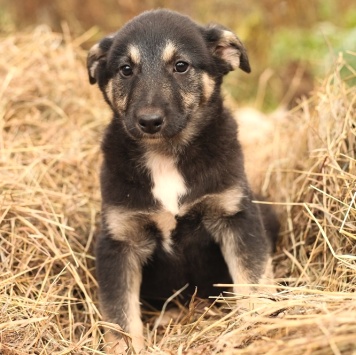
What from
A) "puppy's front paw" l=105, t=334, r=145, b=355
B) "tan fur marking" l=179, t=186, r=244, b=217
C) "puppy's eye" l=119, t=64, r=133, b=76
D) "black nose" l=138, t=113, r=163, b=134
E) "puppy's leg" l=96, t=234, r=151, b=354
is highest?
"puppy's eye" l=119, t=64, r=133, b=76

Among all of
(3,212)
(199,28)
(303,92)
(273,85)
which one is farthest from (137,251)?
(273,85)

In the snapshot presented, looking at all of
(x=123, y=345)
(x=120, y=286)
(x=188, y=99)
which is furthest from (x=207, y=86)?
(x=123, y=345)

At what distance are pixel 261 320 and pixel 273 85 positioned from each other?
271 inches

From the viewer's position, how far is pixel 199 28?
4.50 metres

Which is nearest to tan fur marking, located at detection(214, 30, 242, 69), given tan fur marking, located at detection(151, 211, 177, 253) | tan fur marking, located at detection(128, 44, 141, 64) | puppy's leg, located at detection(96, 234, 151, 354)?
tan fur marking, located at detection(128, 44, 141, 64)

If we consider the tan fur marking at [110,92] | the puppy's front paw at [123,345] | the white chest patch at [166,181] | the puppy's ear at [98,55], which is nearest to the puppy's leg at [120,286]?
the puppy's front paw at [123,345]

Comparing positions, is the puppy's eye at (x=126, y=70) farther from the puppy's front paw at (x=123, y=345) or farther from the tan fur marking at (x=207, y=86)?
the puppy's front paw at (x=123, y=345)

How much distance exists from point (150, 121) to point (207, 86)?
659 mm

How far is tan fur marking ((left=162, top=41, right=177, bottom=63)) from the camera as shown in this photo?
4.24 metres

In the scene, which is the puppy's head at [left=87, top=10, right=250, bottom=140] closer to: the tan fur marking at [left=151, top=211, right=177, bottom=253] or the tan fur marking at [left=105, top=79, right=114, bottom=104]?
the tan fur marking at [left=105, top=79, right=114, bottom=104]

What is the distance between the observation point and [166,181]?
4.36 metres

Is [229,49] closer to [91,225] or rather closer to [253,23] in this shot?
[91,225]

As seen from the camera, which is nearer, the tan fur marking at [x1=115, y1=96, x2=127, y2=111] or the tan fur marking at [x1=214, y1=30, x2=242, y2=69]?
the tan fur marking at [x1=115, y1=96, x2=127, y2=111]

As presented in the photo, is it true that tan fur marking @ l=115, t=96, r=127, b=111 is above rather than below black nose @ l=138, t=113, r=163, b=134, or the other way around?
above
